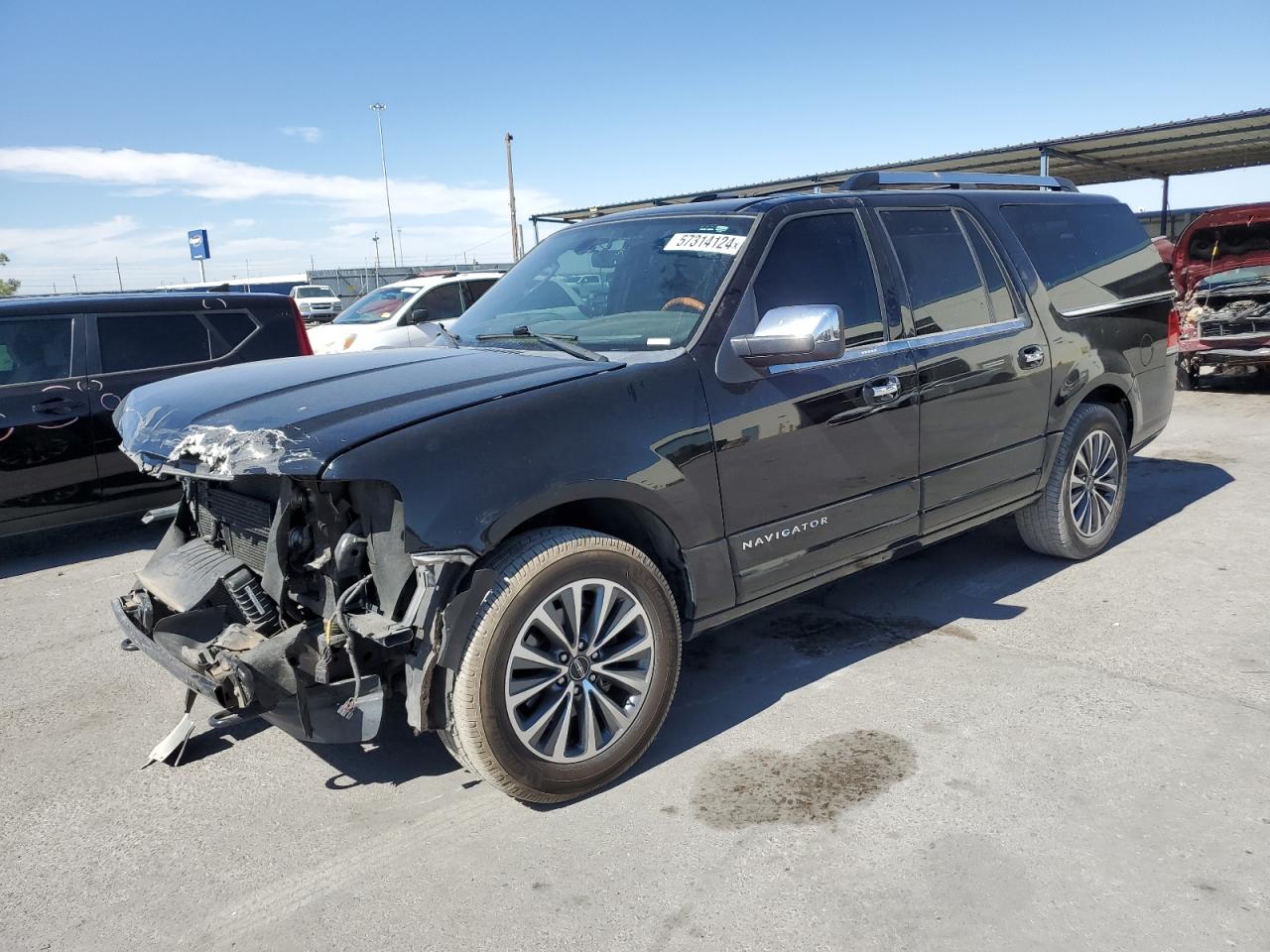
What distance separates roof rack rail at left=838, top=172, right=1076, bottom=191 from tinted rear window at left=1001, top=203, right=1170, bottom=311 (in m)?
0.25

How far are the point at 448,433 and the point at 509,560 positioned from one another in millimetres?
429

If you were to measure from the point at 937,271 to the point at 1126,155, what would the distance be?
1743cm

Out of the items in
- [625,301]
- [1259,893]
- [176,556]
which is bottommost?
[1259,893]

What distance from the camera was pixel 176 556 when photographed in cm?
359

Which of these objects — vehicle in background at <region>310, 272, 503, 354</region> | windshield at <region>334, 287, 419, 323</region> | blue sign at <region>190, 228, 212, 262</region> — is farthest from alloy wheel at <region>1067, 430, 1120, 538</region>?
blue sign at <region>190, 228, 212, 262</region>

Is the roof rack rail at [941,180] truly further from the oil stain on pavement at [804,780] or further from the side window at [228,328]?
the side window at [228,328]

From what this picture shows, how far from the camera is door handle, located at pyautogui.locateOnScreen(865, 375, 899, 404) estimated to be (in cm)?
388

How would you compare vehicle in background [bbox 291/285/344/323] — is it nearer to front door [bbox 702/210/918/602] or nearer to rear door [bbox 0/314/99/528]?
rear door [bbox 0/314/99/528]

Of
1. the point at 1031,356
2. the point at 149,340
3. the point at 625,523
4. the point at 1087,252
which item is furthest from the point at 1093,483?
the point at 149,340

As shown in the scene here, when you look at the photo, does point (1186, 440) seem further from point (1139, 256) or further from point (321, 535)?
point (321, 535)

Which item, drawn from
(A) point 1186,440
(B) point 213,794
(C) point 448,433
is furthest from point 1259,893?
(A) point 1186,440

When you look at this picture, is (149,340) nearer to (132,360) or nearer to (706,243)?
(132,360)

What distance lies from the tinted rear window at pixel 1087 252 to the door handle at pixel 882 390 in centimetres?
152

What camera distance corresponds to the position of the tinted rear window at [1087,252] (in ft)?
16.3
